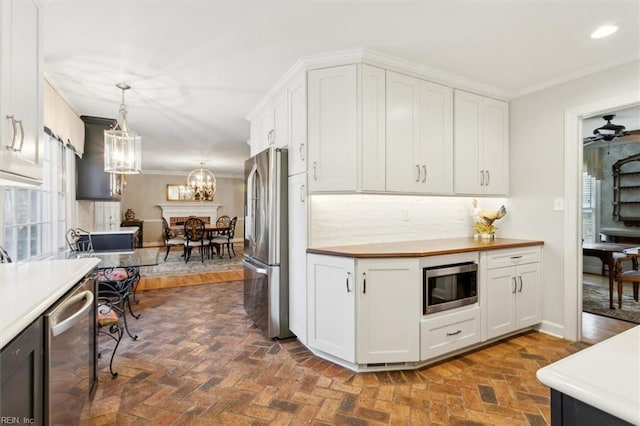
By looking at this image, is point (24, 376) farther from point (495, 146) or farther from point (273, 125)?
point (495, 146)

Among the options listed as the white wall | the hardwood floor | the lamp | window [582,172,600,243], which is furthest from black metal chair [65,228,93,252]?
window [582,172,600,243]

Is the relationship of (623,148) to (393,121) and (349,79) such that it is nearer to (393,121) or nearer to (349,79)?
(393,121)

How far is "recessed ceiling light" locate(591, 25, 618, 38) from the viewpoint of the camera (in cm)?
216

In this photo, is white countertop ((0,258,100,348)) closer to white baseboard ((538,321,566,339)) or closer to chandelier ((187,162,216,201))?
white baseboard ((538,321,566,339))

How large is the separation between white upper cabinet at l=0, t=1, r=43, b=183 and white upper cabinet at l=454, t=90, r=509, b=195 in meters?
3.14

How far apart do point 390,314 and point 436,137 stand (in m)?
1.68

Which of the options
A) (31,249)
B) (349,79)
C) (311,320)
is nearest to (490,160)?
(349,79)

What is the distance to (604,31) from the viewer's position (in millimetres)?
2207

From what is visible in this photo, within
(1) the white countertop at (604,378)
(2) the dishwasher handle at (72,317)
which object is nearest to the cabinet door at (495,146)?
(1) the white countertop at (604,378)

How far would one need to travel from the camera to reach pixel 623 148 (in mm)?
5586

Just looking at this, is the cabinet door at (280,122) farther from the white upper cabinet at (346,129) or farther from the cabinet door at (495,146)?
the cabinet door at (495,146)

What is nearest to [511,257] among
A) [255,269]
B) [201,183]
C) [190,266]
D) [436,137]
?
[436,137]

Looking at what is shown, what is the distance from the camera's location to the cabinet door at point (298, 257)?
264 centimetres

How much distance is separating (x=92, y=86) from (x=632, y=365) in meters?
4.15
